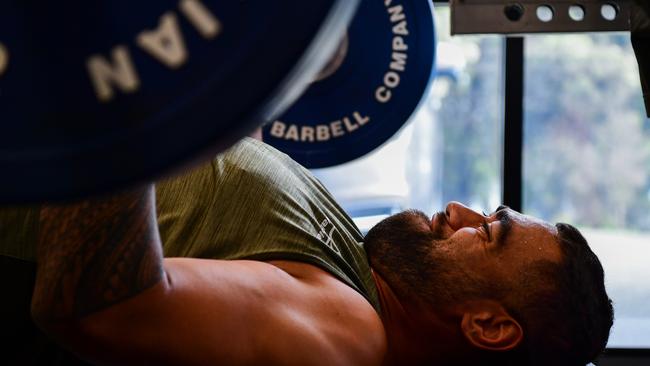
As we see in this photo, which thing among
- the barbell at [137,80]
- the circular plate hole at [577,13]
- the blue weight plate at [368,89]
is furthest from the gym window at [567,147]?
the barbell at [137,80]

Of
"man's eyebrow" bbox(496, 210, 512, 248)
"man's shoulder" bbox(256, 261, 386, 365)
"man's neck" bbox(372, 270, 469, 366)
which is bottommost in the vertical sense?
"man's neck" bbox(372, 270, 469, 366)

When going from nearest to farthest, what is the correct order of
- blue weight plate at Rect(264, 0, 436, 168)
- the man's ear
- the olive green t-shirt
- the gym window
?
the olive green t-shirt, the man's ear, blue weight plate at Rect(264, 0, 436, 168), the gym window

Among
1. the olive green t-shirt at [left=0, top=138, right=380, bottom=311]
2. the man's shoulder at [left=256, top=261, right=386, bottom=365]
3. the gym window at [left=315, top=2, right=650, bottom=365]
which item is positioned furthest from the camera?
the gym window at [left=315, top=2, right=650, bottom=365]

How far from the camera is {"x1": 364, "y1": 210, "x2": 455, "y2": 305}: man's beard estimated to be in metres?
1.60

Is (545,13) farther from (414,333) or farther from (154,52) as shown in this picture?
(154,52)

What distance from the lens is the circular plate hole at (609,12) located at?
245cm

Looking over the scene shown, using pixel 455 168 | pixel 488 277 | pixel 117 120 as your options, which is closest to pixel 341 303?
pixel 488 277

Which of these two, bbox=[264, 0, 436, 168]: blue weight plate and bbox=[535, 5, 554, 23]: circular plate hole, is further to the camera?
bbox=[535, 5, 554, 23]: circular plate hole

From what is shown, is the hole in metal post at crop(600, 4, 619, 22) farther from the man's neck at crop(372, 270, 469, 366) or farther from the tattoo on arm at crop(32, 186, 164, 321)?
the tattoo on arm at crop(32, 186, 164, 321)

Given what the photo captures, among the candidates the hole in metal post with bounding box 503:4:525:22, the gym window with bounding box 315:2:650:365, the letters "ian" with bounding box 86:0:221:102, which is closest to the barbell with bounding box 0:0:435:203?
the letters "ian" with bounding box 86:0:221:102

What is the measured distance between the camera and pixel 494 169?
382 centimetres

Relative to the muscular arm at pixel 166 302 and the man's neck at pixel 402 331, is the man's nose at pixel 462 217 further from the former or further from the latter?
the muscular arm at pixel 166 302

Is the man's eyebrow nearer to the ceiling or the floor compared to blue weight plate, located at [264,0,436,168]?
nearer to the floor

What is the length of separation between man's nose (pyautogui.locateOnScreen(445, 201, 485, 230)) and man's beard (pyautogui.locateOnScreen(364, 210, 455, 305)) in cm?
4
